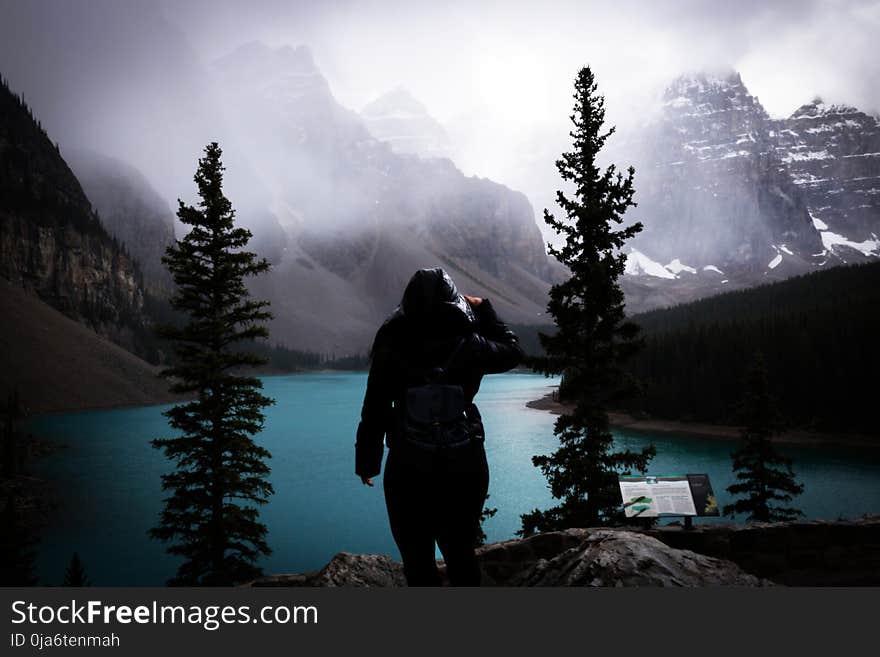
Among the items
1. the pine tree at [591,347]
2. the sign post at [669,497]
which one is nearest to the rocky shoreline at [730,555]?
the sign post at [669,497]

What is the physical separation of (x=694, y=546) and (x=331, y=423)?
61.1m

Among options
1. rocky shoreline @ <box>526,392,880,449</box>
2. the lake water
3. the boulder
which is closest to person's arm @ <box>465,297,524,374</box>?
the boulder

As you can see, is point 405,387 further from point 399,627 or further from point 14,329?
point 14,329

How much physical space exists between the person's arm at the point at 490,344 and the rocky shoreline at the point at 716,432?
44967 millimetres

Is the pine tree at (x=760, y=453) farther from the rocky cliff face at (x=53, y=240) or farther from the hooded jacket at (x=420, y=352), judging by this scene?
the rocky cliff face at (x=53, y=240)

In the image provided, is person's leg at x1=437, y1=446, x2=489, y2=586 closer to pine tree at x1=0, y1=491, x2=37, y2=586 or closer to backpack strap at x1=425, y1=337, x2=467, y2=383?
backpack strap at x1=425, y1=337, x2=467, y2=383

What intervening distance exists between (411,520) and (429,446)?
57cm

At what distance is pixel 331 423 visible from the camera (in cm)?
6372

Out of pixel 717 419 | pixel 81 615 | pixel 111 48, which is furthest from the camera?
pixel 717 419

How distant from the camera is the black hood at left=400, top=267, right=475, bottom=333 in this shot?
11.3 ft

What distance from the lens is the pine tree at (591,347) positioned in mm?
13438

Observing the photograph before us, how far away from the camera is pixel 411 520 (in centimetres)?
339

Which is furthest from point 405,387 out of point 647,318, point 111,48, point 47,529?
point 647,318

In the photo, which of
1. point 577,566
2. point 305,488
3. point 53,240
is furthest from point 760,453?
point 53,240
